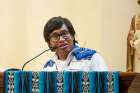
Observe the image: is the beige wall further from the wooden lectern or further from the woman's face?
the wooden lectern

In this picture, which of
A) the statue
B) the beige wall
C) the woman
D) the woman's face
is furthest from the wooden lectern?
the beige wall

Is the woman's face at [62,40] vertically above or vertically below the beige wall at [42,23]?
below

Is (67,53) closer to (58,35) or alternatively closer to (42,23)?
(58,35)

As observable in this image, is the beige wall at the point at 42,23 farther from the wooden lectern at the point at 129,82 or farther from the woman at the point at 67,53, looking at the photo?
the wooden lectern at the point at 129,82

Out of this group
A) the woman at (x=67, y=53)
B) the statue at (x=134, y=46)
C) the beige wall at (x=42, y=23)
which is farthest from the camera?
the beige wall at (x=42, y=23)

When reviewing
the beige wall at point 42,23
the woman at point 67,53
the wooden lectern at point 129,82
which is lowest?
the wooden lectern at point 129,82

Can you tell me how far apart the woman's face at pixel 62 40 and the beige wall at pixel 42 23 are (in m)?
1.07

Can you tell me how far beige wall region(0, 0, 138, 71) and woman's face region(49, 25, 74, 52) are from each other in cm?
107

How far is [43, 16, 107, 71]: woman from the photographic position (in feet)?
5.47

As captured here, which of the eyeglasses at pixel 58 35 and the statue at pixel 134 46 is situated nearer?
the eyeglasses at pixel 58 35

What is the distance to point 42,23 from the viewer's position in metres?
3.02

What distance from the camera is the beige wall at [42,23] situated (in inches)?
111

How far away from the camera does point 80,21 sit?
117 inches

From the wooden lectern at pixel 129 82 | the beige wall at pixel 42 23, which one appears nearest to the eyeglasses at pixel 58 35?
the wooden lectern at pixel 129 82
